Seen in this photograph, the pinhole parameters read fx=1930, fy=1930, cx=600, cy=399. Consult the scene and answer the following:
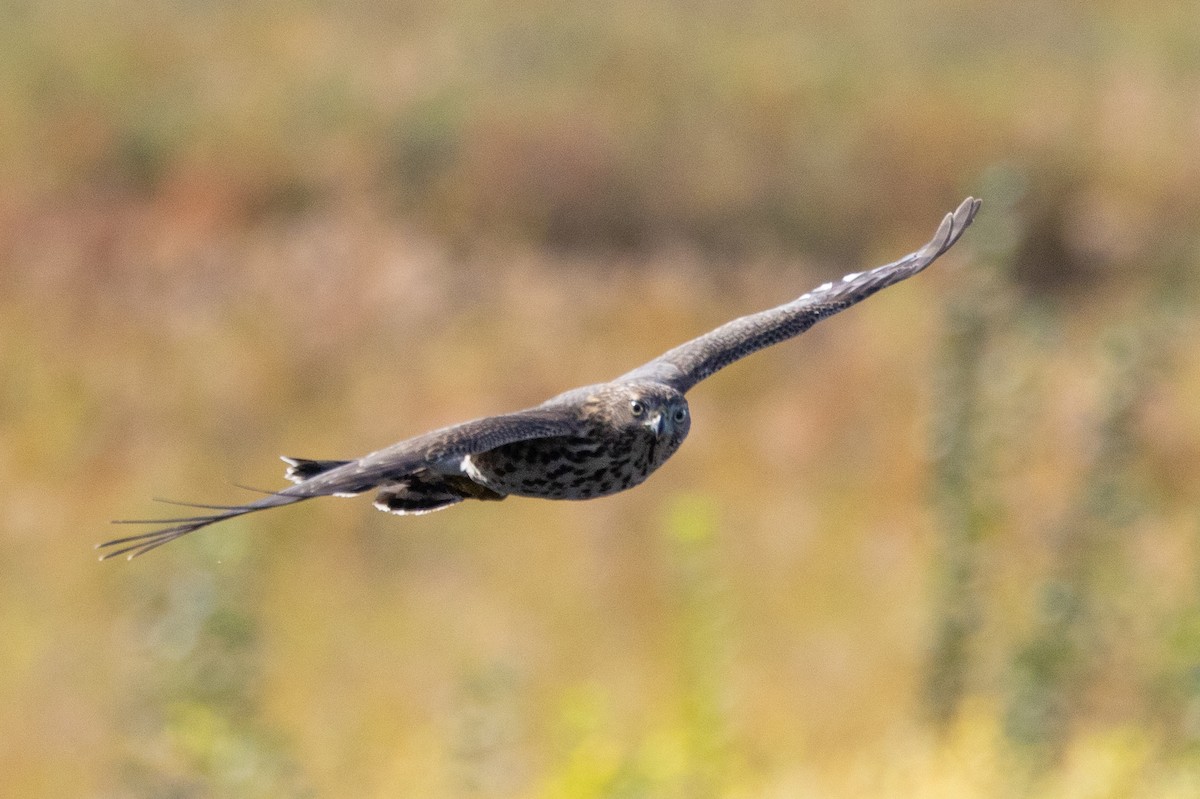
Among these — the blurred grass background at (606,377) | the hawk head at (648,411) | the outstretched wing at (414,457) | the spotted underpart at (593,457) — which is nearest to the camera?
the outstretched wing at (414,457)

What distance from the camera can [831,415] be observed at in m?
12.5

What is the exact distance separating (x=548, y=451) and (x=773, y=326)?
0.86 meters

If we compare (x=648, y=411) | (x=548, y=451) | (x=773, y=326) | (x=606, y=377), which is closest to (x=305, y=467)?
(x=548, y=451)

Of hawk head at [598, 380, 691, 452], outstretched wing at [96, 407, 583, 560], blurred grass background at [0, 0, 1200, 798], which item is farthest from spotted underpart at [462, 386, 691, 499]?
blurred grass background at [0, 0, 1200, 798]

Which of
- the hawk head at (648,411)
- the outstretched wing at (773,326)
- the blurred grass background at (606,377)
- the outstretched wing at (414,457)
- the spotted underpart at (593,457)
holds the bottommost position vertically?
the outstretched wing at (414,457)

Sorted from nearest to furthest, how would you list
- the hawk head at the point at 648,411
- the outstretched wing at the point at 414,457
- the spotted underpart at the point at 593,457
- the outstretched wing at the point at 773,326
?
the outstretched wing at the point at 414,457, the spotted underpart at the point at 593,457, the hawk head at the point at 648,411, the outstretched wing at the point at 773,326

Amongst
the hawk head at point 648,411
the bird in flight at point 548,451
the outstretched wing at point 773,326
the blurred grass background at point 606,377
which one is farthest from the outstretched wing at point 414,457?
the blurred grass background at point 606,377

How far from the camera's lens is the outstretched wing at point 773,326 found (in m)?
4.27

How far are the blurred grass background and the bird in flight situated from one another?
1.98m

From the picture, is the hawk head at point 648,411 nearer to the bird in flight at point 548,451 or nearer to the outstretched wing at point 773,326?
the bird in flight at point 548,451

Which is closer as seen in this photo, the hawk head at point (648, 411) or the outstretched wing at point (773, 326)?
the hawk head at point (648, 411)

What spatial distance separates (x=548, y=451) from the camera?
3740 millimetres

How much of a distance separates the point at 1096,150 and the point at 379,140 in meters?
6.11

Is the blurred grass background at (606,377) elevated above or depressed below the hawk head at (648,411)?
above
